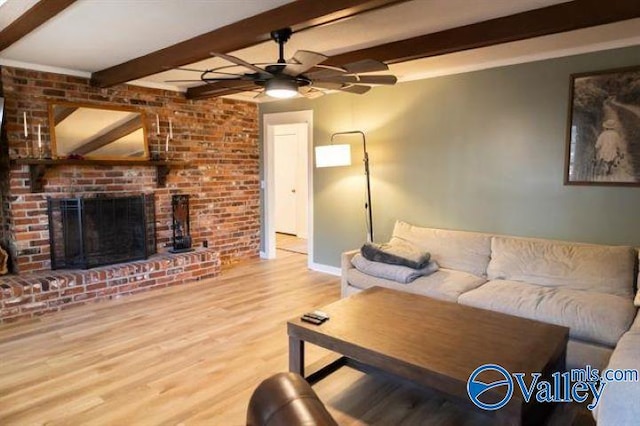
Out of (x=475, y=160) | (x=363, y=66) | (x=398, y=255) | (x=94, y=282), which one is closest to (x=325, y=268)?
(x=398, y=255)

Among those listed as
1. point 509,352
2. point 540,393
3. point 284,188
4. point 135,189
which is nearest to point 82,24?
point 135,189

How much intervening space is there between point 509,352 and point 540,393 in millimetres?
208

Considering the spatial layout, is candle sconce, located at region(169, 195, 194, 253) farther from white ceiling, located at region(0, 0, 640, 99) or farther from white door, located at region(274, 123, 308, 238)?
white door, located at region(274, 123, 308, 238)

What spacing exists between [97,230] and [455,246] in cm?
351

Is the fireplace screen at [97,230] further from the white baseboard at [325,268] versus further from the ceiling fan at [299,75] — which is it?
the ceiling fan at [299,75]

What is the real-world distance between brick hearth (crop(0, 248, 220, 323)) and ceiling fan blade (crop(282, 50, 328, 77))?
2894 millimetres

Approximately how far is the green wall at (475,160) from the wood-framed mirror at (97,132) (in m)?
2.05

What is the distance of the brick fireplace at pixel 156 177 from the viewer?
3.81 m

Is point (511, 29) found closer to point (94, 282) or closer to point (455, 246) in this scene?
point (455, 246)

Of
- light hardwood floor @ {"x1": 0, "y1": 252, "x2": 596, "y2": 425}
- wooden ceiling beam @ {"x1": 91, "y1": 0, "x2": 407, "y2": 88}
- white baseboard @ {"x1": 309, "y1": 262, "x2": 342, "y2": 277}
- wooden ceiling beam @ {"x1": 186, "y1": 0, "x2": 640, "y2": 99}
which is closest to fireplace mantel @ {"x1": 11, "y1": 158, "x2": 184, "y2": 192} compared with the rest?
wooden ceiling beam @ {"x1": 91, "y1": 0, "x2": 407, "y2": 88}

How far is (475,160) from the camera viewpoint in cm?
385

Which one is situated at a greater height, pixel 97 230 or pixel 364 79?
pixel 364 79

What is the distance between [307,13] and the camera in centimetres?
227

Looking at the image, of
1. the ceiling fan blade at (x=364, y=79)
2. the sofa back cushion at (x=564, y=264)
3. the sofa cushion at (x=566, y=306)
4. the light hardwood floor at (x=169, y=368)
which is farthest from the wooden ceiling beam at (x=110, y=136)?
the sofa back cushion at (x=564, y=264)
